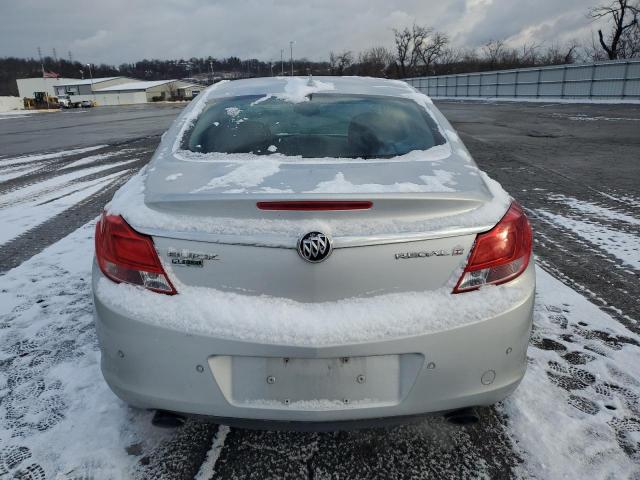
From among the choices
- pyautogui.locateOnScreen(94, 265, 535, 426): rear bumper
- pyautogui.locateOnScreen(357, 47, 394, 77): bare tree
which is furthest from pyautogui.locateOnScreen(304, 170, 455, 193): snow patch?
pyautogui.locateOnScreen(357, 47, 394, 77): bare tree

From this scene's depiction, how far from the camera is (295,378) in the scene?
5.52ft

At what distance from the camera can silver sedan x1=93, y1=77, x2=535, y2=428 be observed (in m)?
1.68

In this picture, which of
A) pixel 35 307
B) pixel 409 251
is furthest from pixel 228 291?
pixel 35 307

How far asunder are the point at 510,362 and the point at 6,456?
2.09m

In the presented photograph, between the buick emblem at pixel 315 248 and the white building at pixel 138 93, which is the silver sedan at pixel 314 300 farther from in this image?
the white building at pixel 138 93

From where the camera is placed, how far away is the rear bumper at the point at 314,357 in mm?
1679

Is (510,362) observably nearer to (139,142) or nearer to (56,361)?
(56,361)

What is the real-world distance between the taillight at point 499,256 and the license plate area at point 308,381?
1.36 feet

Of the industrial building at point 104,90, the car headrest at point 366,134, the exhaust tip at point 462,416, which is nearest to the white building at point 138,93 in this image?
the industrial building at point 104,90

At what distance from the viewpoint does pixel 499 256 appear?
1.82 metres

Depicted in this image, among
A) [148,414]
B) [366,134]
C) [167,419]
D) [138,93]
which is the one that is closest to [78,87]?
[138,93]

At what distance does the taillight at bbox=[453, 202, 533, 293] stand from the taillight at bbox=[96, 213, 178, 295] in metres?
1.08

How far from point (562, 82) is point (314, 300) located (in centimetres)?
3543

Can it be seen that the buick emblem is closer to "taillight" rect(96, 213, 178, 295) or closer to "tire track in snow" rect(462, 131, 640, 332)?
"taillight" rect(96, 213, 178, 295)
